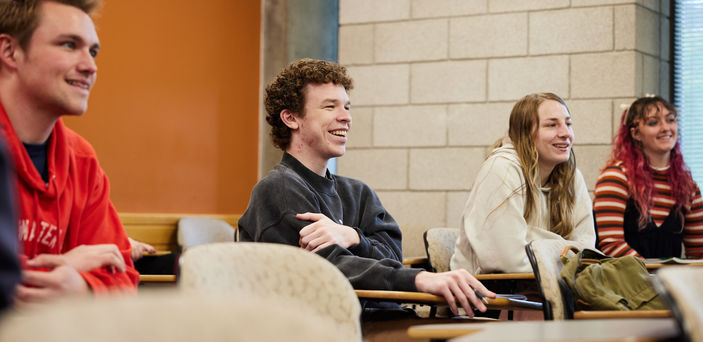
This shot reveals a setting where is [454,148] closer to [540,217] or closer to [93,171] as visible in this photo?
[540,217]

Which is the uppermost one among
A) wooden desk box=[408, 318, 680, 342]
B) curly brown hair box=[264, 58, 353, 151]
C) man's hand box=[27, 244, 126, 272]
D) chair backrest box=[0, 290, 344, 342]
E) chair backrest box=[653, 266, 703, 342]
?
curly brown hair box=[264, 58, 353, 151]

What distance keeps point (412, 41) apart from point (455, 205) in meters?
1.21

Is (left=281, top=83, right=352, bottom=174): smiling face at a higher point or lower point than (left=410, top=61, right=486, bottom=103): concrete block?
lower

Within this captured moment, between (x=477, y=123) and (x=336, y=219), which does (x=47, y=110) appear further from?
(x=477, y=123)

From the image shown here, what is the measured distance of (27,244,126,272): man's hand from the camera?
170 centimetres

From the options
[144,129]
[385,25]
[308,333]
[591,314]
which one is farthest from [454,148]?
[308,333]

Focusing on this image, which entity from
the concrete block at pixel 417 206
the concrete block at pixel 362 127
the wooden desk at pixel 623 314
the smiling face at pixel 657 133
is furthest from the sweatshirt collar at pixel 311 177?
the concrete block at pixel 362 127

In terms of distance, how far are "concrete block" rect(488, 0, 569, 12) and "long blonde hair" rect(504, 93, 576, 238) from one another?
190 cm

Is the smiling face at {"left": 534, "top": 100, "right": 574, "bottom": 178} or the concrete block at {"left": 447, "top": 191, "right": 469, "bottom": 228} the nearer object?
the smiling face at {"left": 534, "top": 100, "right": 574, "bottom": 178}

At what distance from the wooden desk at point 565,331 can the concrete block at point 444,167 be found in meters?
3.93

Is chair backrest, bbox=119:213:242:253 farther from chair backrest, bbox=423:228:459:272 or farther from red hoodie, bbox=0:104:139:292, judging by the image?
red hoodie, bbox=0:104:139:292

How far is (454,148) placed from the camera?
5445mm

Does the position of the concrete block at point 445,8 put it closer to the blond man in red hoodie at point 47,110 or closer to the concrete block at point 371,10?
the concrete block at point 371,10

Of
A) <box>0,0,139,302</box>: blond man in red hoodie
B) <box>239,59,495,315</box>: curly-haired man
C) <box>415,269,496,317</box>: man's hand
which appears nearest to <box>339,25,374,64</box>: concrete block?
<box>239,59,495,315</box>: curly-haired man
